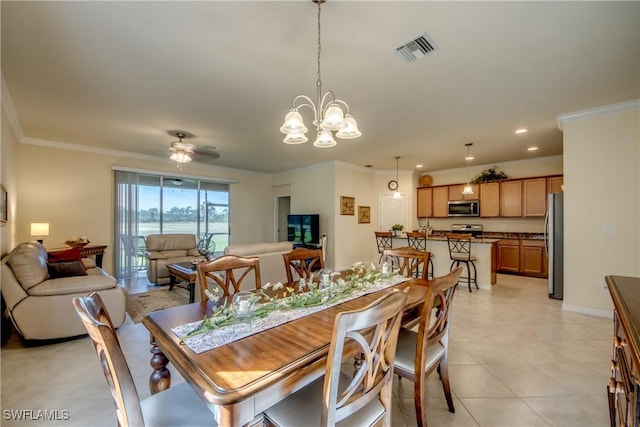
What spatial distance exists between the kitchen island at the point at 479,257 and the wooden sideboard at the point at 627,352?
3.35m

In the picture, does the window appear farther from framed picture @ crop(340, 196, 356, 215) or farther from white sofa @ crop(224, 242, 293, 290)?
white sofa @ crop(224, 242, 293, 290)

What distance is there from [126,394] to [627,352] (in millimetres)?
1794

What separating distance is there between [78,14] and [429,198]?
7399 millimetres

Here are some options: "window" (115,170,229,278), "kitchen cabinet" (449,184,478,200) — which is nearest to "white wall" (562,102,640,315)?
"kitchen cabinet" (449,184,478,200)

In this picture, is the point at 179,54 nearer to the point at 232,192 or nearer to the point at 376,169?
the point at 232,192

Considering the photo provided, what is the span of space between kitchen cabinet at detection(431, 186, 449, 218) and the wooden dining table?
6.62 meters

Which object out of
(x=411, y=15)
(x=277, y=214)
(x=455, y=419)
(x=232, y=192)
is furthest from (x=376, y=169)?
(x=455, y=419)

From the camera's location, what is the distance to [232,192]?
7371 mm

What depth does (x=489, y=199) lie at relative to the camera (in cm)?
654

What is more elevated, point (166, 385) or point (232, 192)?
point (232, 192)

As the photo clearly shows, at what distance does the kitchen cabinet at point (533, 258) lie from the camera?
5633 millimetres

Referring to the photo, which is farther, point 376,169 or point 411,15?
point 376,169

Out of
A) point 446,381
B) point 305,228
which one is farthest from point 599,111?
point 305,228

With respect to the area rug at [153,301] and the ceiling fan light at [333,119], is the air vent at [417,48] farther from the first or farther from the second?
the area rug at [153,301]
